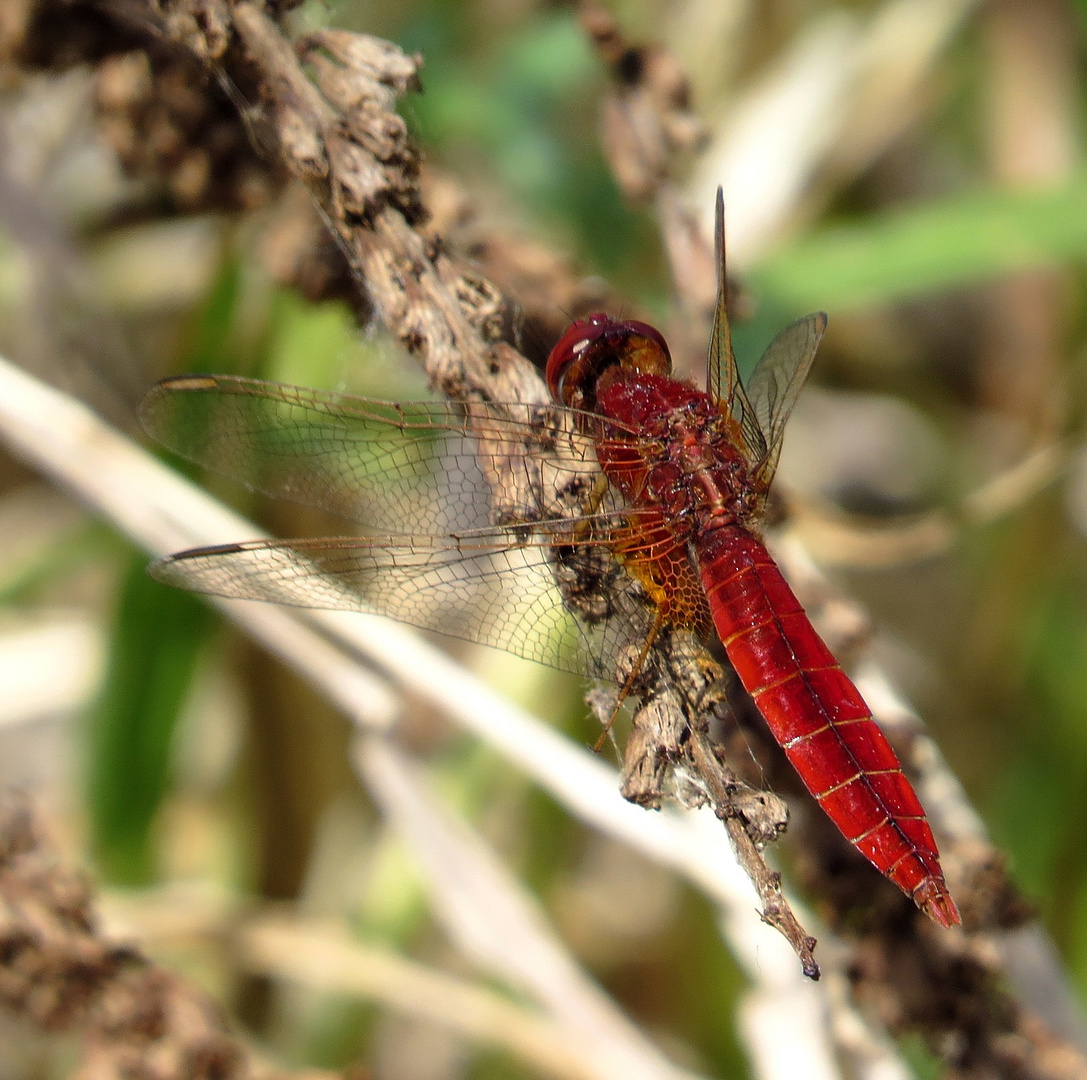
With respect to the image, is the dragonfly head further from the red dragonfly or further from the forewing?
the forewing

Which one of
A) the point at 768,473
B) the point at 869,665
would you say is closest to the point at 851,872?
the point at 869,665

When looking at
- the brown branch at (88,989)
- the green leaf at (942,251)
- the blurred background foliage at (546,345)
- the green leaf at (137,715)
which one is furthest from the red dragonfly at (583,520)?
the green leaf at (137,715)

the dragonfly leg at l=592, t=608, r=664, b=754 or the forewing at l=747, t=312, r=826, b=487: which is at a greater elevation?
the forewing at l=747, t=312, r=826, b=487

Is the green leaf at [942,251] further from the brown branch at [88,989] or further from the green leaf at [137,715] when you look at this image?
the brown branch at [88,989]

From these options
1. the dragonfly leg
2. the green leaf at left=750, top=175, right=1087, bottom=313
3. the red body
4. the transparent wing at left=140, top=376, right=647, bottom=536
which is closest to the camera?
the dragonfly leg

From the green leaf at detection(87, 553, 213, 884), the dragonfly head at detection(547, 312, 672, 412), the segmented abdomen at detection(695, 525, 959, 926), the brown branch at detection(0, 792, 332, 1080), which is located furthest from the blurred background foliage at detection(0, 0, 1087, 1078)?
the brown branch at detection(0, 792, 332, 1080)

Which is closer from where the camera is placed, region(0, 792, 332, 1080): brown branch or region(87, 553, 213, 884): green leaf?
region(0, 792, 332, 1080): brown branch

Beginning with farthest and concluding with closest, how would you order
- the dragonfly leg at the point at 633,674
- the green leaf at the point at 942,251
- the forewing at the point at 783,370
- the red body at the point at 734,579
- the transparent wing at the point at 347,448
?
the green leaf at the point at 942,251 → the forewing at the point at 783,370 → the transparent wing at the point at 347,448 → the red body at the point at 734,579 → the dragonfly leg at the point at 633,674

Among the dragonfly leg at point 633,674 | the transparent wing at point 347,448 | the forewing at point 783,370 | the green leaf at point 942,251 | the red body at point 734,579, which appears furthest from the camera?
the green leaf at point 942,251
